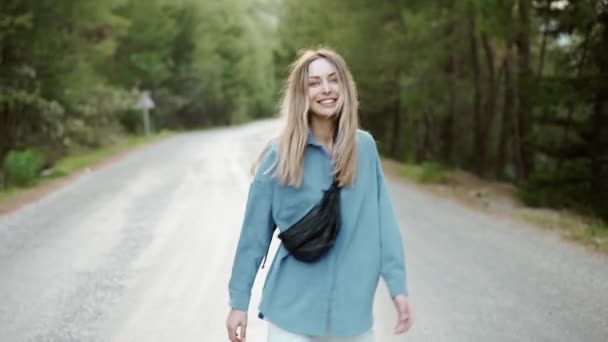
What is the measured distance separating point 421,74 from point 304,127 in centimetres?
1736

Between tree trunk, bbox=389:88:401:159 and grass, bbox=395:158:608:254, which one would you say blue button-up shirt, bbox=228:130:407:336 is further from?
tree trunk, bbox=389:88:401:159

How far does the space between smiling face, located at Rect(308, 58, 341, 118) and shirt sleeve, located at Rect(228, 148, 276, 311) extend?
0.25 m

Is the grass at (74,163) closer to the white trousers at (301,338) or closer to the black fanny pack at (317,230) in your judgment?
the white trousers at (301,338)

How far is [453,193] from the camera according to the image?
49.0 feet

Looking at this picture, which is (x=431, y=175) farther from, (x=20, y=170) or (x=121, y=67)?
(x=121, y=67)

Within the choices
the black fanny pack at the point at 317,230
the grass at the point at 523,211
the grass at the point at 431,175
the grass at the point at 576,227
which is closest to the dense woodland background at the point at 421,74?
the grass at the point at 523,211

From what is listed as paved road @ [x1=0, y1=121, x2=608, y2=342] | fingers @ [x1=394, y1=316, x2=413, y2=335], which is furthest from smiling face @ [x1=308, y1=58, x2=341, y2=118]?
paved road @ [x1=0, y1=121, x2=608, y2=342]

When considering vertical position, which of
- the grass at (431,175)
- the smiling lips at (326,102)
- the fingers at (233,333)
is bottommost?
the grass at (431,175)

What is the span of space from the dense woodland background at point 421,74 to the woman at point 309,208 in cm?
104

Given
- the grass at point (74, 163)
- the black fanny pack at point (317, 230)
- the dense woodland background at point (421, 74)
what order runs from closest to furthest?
the black fanny pack at point (317, 230)
the dense woodland background at point (421, 74)
the grass at point (74, 163)

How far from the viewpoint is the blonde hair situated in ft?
8.38

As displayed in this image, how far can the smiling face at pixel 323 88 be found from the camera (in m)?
2.63

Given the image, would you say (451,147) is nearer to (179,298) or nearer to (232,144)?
(232,144)

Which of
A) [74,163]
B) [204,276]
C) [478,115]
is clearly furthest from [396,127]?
[204,276]
